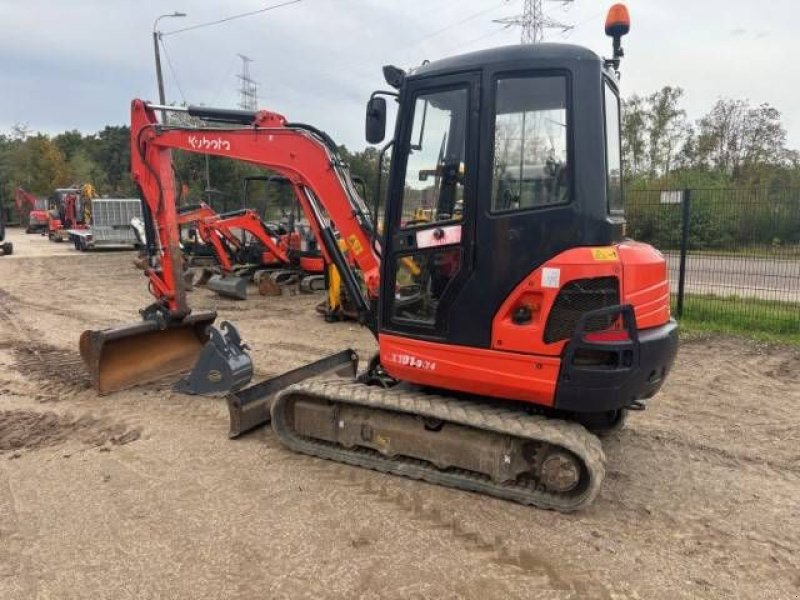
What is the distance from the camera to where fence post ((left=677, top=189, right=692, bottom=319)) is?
8516 mm

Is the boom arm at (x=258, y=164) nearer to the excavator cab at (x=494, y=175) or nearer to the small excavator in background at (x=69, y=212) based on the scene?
the excavator cab at (x=494, y=175)

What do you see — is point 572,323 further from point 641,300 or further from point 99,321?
point 99,321

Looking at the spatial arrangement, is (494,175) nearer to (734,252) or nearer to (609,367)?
(609,367)

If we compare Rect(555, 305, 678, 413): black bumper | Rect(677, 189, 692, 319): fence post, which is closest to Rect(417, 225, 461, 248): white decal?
Rect(555, 305, 678, 413): black bumper

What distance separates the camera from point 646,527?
3.49 meters

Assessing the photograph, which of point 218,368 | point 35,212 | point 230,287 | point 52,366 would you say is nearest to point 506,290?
point 218,368

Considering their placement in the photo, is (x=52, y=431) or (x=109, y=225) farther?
(x=109, y=225)

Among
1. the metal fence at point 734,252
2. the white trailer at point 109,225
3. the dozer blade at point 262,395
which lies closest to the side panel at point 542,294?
the dozer blade at point 262,395

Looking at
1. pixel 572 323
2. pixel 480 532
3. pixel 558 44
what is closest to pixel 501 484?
pixel 480 532

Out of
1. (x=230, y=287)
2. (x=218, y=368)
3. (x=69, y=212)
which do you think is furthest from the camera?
(x=69, y=212)

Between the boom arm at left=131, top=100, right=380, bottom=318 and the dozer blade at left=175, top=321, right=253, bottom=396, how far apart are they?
2.72ft

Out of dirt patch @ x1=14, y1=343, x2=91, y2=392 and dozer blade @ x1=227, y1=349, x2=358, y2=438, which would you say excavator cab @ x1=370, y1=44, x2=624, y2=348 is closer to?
dozer blade @ x1=227, y1=349, x2=358, y2=438

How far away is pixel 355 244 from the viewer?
4812mm

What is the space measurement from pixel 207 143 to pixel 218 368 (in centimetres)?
205
